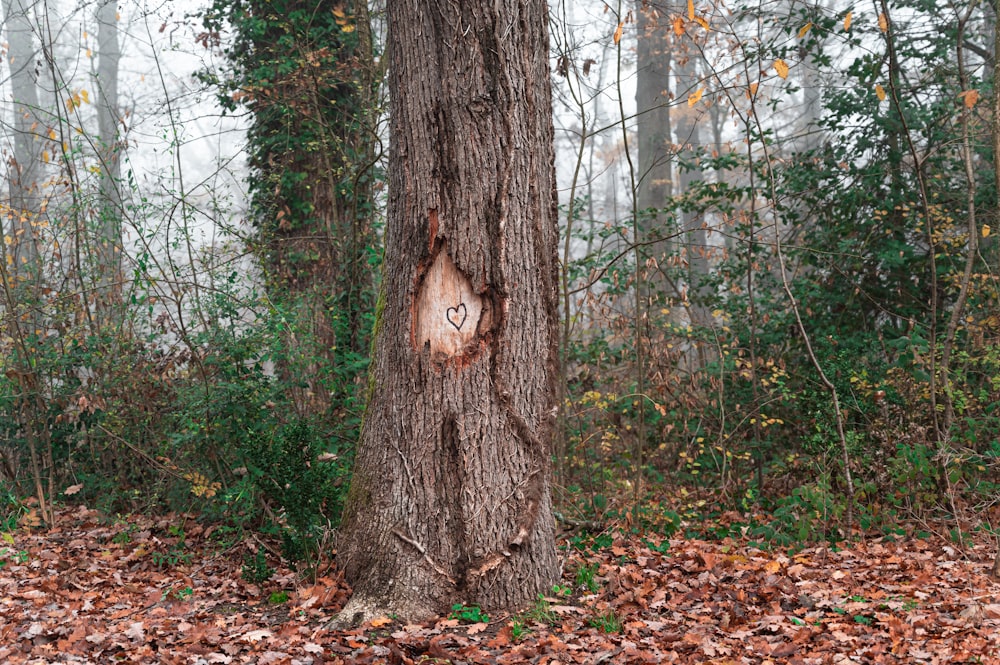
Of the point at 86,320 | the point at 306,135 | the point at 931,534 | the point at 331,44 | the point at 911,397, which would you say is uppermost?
the point at 331,44

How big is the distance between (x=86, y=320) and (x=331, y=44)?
12.4ft

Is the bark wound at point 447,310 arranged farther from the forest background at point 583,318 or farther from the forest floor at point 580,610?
the forest floor at point 580,610

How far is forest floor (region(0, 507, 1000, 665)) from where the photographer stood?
413 cm

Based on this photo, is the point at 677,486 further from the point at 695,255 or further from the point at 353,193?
the point at 353,193

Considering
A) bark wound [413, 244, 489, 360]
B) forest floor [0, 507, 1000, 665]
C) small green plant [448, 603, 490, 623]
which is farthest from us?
bark wound [413, 244, 489, 360]


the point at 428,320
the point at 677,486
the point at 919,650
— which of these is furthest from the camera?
the point at 677,486

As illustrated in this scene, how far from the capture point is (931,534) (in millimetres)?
6477

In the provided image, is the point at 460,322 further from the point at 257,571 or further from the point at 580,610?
the point at 257,571

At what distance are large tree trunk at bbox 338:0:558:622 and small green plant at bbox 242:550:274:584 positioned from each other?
37.4 inches

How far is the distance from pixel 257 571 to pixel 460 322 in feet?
7.44

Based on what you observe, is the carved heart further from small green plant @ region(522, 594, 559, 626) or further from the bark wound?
small green plant @ region(522, 594, 559, 626)

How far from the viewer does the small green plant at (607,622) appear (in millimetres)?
4477

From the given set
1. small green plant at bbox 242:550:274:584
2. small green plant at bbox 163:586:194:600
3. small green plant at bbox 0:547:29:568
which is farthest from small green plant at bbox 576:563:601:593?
small green plant at bbox 0:547:29:568

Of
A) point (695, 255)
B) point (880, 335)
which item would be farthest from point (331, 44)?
point (880, 335)
